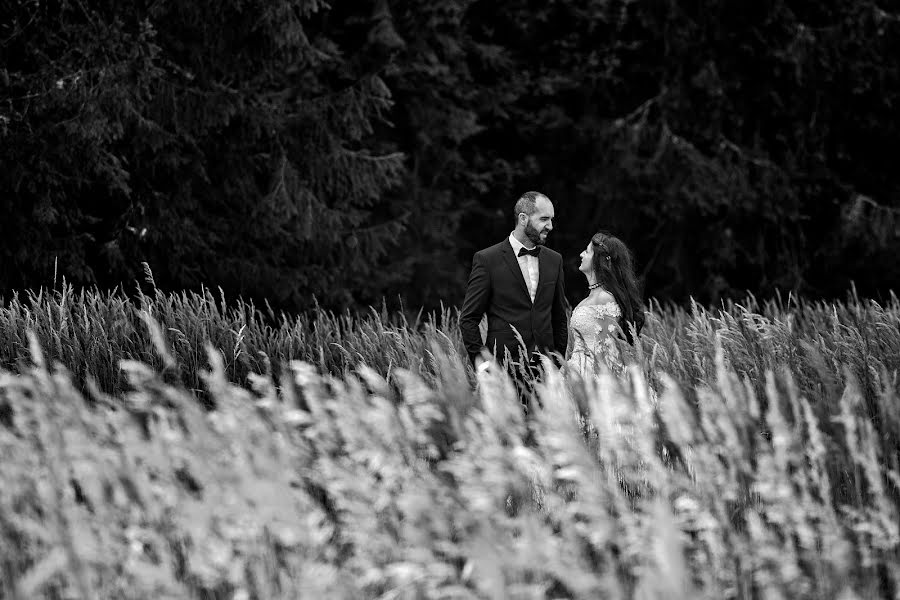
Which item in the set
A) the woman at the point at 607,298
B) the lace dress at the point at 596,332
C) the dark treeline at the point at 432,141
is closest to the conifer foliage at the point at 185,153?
the dark treeline at the point at 432,141

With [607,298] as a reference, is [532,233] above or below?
above

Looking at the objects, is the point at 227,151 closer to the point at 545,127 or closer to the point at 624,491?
the point at 545,127

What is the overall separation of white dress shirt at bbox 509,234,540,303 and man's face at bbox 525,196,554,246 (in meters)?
0.09

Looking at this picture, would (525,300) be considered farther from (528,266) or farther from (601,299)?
(601,299)

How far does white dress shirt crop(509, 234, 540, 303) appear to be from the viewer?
19.6 feet

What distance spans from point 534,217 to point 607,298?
31.7 inches

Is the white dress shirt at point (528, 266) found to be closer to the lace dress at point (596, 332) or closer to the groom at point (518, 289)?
the groom at point (518, 289)

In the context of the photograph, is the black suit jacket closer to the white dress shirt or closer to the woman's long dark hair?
the white dress shirt

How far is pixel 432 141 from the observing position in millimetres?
19234

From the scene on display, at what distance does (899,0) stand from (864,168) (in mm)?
3162

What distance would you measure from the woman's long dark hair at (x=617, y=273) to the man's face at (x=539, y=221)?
0.57 metres

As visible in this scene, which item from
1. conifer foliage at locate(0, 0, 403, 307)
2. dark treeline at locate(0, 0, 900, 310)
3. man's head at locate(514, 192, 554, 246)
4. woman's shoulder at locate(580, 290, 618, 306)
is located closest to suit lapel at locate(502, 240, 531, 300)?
man's head at locate(514, 192, 554, 246)

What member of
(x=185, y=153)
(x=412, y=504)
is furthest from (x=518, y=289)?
(x=185, y=153)

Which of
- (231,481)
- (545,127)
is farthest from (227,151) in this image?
(231,481)
